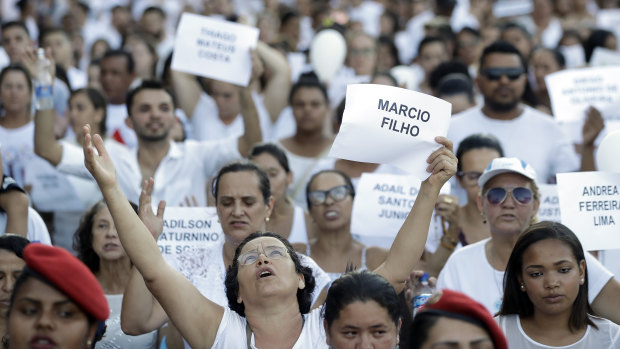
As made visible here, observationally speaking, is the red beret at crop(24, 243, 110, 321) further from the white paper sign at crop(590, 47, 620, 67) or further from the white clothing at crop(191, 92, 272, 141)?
the white paper sign at crop(590, 47, 620, 67)

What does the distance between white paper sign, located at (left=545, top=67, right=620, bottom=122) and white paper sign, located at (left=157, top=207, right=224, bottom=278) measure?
118 inches

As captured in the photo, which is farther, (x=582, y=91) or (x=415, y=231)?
(x=582, y=91)

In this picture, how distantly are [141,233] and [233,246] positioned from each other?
124 cm

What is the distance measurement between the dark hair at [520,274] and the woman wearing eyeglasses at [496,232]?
514 mm

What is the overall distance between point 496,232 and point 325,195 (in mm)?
1274

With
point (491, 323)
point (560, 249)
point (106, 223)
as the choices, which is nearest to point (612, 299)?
point (560, 249)

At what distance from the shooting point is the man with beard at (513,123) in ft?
23.6

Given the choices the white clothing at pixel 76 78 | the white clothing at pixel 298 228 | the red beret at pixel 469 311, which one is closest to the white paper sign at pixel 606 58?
the white clothing at pixel 298 228

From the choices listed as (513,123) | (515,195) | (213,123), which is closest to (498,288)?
(515,195)

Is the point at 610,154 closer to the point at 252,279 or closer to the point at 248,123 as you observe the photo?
the point at 252,279

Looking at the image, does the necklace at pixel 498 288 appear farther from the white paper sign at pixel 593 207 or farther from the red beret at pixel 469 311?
the red beret at pixel 469 311

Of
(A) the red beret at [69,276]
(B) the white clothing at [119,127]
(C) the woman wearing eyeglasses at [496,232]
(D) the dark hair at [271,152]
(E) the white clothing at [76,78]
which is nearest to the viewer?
(A) the red beret at [69,276]

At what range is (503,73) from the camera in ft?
24.7

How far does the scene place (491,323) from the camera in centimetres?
352
